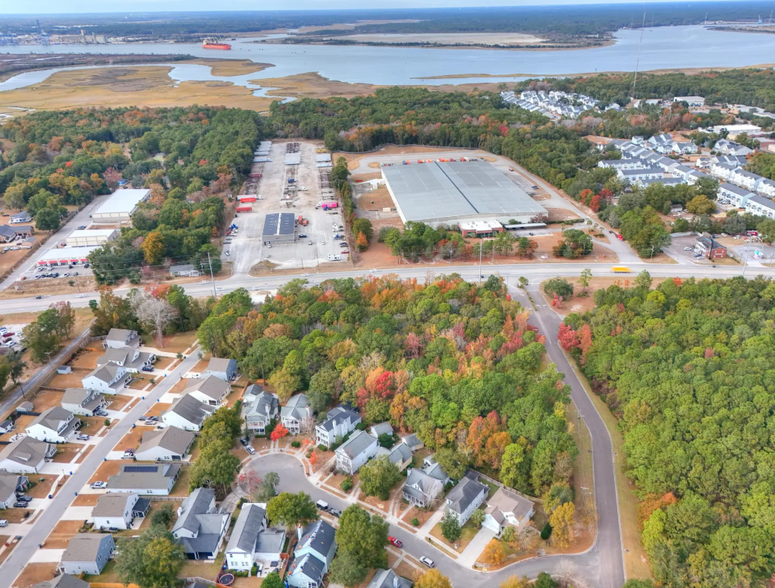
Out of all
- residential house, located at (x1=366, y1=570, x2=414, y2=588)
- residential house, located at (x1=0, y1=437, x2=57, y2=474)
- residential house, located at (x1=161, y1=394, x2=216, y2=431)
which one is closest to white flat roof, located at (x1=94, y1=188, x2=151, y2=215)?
residential house, located at (x1=161, y1=394, x2=216, y2=431)

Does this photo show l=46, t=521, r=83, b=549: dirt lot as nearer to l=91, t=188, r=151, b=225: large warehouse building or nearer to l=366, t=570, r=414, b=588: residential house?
l=366, t=570, r=414, b=588: residential house

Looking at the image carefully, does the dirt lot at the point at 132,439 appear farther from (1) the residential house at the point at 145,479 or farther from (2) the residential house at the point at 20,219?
(2) the residential house at the point at 20,219

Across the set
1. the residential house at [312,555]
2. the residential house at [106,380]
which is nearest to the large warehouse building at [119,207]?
the residential house at [106,380]

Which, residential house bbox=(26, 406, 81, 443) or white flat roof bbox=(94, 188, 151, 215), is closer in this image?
residential house bbox=(26, 406, 81, 443)

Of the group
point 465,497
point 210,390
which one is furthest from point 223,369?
point 465,497

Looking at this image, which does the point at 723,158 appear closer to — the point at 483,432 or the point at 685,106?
the point at 685,106
